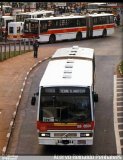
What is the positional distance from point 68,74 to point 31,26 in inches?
1051

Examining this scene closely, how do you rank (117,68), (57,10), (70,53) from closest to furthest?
(70,53), (117,68), (57,10)

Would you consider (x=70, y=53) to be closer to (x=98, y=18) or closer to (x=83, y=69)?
(x=83, y=69)

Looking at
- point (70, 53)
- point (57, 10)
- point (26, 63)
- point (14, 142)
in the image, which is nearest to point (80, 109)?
point (14, 142)

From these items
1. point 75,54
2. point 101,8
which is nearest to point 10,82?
point 75,54

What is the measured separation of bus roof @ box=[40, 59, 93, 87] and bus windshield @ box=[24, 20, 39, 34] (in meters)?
23.4

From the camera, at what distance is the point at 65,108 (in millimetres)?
13680

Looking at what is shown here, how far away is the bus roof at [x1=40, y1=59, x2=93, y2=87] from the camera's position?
46.8ft

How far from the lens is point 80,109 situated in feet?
45.0

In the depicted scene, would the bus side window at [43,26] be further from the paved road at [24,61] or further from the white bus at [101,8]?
the white bus at [101,8]

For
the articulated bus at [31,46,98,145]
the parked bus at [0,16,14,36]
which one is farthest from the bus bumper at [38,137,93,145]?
the parked bus at [0,16,14,36]

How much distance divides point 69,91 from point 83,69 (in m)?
2.47

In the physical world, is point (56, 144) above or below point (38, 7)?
below

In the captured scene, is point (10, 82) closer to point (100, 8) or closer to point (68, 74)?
point (68, 74)

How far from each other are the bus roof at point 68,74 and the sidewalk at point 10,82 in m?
2.56
